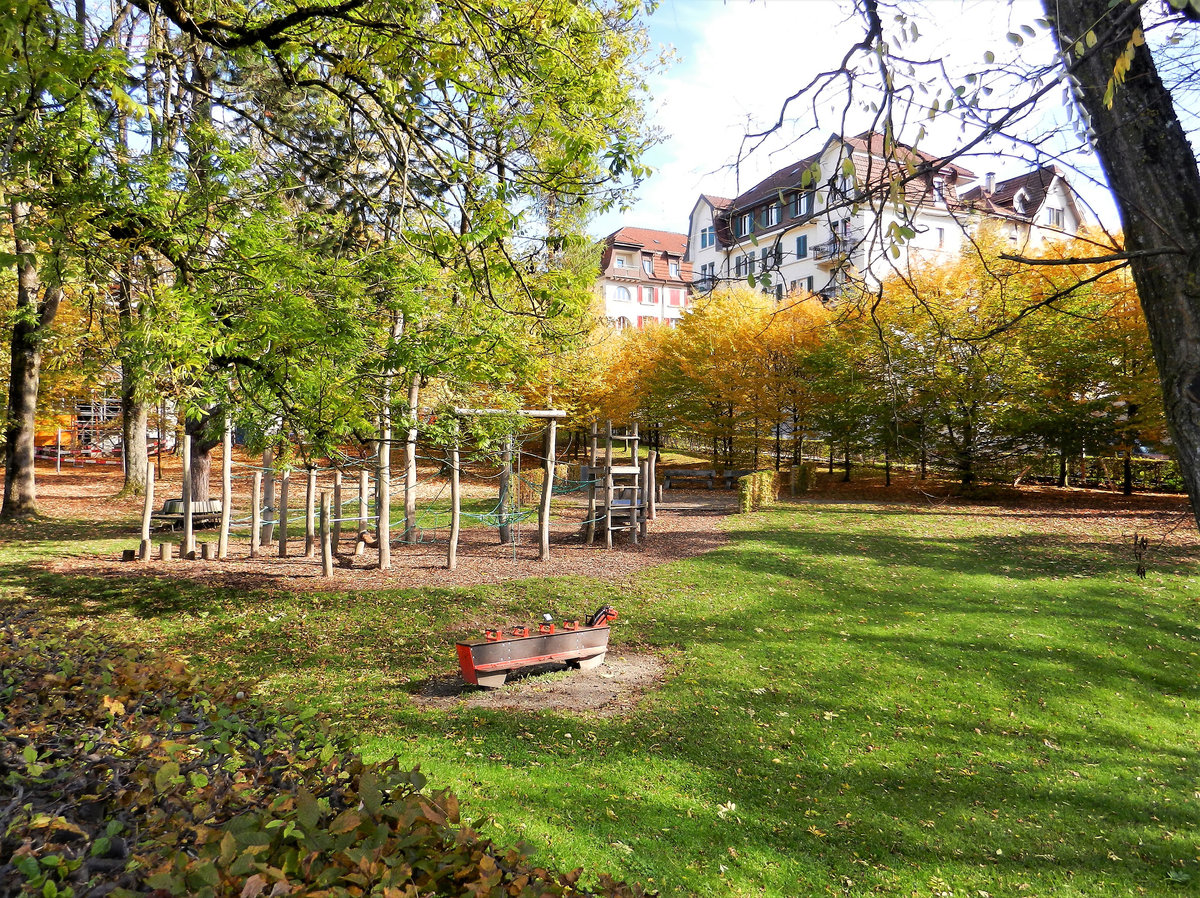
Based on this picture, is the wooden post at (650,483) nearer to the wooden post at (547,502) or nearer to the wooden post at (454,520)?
the wooden post at (547,502)

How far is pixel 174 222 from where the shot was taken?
6.18m

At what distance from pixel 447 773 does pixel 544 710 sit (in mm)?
1990


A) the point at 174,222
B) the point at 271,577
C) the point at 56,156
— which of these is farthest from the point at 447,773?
the point at 271,577

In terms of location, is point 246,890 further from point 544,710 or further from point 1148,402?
point 1148,402

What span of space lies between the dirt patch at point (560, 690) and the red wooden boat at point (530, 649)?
166 mm

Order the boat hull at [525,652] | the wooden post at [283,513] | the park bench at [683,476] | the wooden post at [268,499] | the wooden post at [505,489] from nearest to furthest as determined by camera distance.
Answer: the boat hull at [525,652] < the wooden post at [505,489] < the wooden post at [283,513] < the wooden post at [268,499] < the park bench at [683,476]

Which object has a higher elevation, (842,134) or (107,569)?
(842,134)

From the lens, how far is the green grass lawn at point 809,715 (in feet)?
18.0

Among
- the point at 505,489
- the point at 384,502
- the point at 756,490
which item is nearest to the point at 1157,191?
the point at 384,502

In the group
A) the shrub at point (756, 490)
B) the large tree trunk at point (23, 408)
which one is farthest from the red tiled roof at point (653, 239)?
the large tree trunk at point (23, 408)

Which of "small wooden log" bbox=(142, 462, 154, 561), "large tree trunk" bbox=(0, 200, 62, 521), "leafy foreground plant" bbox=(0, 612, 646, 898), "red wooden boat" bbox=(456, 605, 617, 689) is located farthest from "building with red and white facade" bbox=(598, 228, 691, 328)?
"leafy foreground plant" bbox=(0, 612, 646, 898)

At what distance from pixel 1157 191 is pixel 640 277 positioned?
1949 inches

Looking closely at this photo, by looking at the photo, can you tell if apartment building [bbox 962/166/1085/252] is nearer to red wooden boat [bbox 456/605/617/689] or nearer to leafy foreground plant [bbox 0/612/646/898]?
leafy foreground plant [bbox 0/612/646/898]

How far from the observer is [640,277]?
51.1 metres
